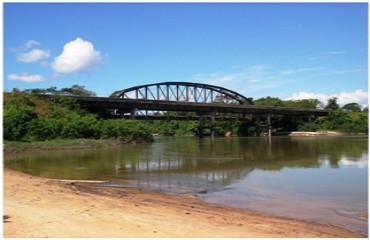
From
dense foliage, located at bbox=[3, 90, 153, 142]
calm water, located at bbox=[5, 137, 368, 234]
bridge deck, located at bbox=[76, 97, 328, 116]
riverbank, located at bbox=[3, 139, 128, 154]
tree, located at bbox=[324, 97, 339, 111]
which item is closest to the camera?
calm water, located at bbox=[5, 137, 368, 234]

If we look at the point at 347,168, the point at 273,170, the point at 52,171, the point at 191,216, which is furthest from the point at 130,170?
the point at 191,216

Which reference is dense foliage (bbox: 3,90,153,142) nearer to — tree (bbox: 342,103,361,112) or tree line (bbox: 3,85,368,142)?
tree line (bbox: 3,85,368,142)

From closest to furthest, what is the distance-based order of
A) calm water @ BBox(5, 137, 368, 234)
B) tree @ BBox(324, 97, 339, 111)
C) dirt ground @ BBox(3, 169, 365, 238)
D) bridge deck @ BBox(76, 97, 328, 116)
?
dirt ground @ BBox(3, 169, 365, 238) < calm water @ BBox(5, 137, 368, 234) < bridge deck @ BBox(76, 97, 328, 116) < tree @ BBox(324, 97, 339, 111)

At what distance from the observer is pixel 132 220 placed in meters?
10.1

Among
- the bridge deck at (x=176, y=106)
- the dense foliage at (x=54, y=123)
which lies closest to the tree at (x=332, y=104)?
the bridge deck at (x=176, y=106)

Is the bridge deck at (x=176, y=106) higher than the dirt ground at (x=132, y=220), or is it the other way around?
the bridge deck at (x=176, y=106)

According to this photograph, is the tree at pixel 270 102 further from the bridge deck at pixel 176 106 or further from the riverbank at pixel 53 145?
the riverbank at pixel 53 145

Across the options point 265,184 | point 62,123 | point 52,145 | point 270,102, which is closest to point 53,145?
point 52,145

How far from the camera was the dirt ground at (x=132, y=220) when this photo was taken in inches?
346

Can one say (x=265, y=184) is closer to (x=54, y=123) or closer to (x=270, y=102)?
(x=54, y=123)

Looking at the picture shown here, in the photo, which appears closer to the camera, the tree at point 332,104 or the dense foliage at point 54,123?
the dense foliage at point 54,123

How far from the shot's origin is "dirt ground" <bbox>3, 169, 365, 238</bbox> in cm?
879

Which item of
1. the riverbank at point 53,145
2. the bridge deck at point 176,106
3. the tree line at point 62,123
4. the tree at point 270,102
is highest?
the tree at point 270,102

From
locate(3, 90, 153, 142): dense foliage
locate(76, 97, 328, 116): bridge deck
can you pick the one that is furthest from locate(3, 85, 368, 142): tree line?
locate(76, 97, 328, 116): bridge deck
